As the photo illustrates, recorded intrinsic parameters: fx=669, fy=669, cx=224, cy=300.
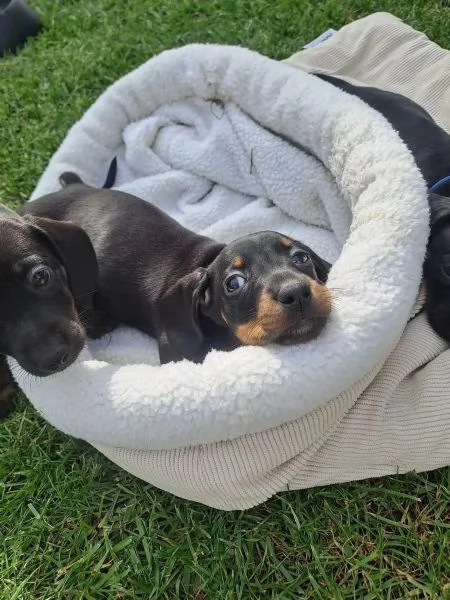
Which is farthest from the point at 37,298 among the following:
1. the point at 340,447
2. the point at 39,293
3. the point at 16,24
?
the point at 16,24

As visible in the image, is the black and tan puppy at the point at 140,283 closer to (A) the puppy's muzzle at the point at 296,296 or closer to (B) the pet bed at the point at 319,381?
(A) the puppy's muzzle at the point at 296,296

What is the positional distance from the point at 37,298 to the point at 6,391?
83 cm

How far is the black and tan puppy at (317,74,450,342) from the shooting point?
9.71 feet

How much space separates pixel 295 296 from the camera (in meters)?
2.56

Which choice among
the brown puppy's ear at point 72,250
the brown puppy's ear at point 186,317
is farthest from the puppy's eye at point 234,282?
the brown puppy's ear at point 72,250

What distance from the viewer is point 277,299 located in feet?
8.57

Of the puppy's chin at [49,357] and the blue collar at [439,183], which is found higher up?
the blue collar at [439,183]

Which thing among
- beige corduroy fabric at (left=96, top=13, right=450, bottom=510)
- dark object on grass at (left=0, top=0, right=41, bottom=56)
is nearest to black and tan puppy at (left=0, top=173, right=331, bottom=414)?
beige corduroy fabric at (left=96, top=13, right=450, bottom=510)

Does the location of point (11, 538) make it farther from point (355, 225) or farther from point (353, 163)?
point (353, 163)

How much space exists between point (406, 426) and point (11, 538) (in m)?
1.78

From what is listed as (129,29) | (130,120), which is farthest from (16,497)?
(129,29)

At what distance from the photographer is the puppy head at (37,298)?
9.25ft

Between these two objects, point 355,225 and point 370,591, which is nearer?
point 370,591

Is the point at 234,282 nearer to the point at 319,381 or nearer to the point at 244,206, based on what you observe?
the point at 319,381
